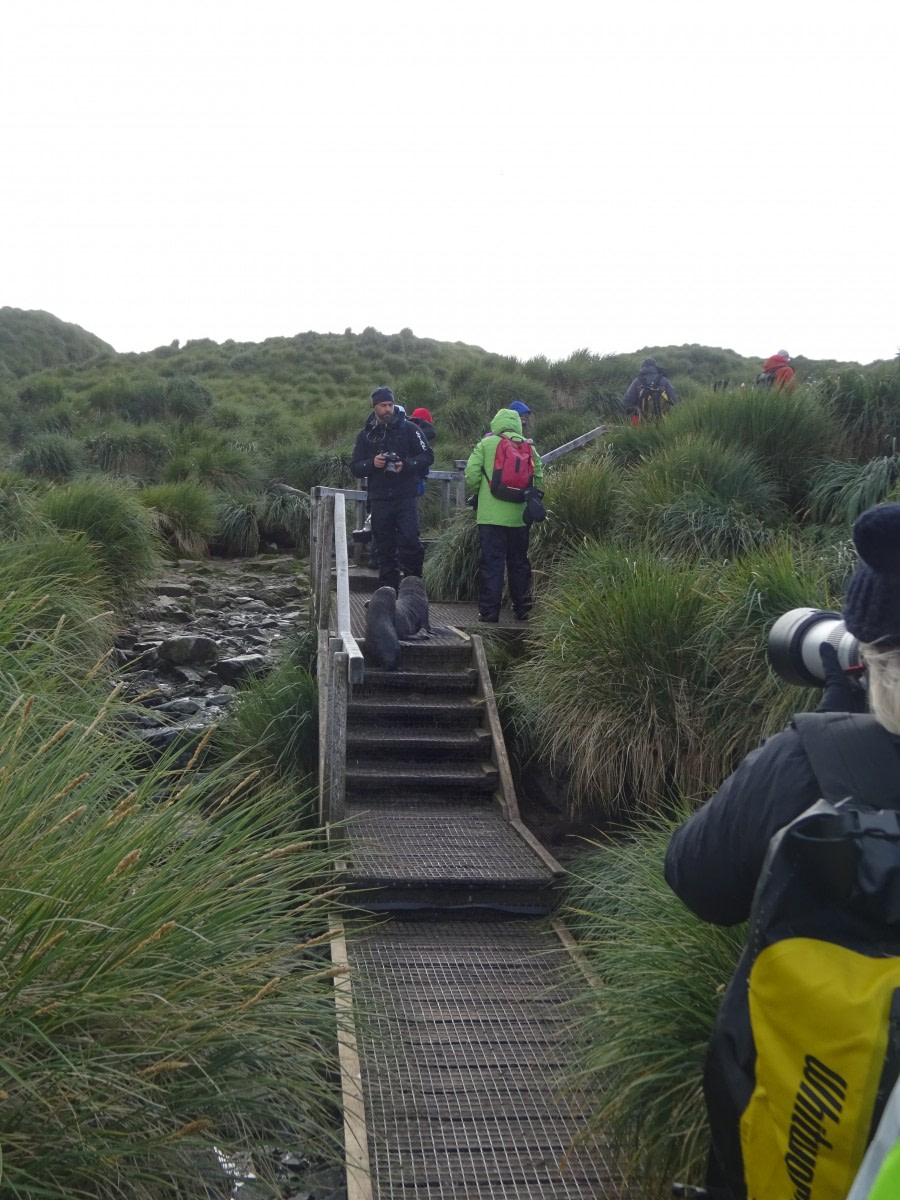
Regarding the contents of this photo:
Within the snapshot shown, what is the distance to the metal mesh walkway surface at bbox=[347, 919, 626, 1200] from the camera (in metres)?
3.88

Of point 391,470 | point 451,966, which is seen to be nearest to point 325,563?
point 391,470

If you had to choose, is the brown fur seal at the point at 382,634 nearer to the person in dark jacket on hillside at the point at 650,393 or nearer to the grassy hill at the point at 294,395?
the person in dark jacket on hillside at the point at 650,393

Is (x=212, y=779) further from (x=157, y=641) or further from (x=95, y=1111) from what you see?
(x=157, y=641)

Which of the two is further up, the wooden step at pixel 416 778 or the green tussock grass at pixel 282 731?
the green tussock grass at pixel 282 731

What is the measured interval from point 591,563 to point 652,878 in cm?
402

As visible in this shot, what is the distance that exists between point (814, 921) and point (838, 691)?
584mm

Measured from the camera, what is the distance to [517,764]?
7789 millimetres

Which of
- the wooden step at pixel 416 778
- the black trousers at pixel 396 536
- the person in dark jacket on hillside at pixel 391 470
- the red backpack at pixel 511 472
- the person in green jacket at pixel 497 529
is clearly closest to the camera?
the wooden step at pixel 416 778

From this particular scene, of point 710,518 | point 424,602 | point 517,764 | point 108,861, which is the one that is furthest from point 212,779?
point 710,518

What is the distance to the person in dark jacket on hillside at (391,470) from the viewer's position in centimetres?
923

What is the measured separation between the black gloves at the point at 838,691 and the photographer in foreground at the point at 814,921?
262 mm

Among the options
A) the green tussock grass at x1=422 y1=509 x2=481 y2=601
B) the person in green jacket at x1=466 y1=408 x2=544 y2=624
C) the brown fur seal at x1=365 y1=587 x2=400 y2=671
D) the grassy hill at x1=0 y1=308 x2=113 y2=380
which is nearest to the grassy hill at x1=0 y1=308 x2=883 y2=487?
the grassy hill at x1=0 y1=308 x2=113 y2=380

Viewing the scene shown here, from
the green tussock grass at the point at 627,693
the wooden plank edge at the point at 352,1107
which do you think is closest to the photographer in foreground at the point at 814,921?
the wooden plank edge at the point at 352,1107

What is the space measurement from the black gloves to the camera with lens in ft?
0.04
